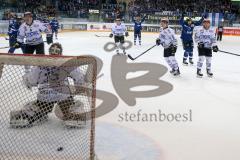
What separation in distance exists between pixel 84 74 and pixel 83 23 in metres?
19.5

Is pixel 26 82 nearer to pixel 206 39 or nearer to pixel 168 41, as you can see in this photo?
pixel 168 41

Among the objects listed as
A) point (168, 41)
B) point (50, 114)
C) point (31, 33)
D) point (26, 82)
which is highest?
point (31, 33)

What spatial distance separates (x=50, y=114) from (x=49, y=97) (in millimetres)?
547

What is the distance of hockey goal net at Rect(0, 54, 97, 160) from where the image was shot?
3.48 metres

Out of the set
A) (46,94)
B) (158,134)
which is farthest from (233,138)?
(46,94)

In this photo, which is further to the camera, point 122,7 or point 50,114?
point 122,7

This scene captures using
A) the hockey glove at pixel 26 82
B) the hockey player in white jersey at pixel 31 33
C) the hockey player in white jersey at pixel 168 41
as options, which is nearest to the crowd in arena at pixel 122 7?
the hockey player in white jersey at pixel 168 41

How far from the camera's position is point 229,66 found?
9531mm

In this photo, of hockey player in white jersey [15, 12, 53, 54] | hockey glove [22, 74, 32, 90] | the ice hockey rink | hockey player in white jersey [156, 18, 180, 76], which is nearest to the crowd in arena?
hockey player in white jersey [156, 18, 180, 76]

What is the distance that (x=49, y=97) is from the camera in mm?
3941

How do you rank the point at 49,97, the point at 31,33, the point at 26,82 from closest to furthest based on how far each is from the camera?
the point at 49,97 < the point at 26,82 < the point at 31,33

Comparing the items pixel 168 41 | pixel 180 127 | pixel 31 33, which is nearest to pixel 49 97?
pixel 180 127

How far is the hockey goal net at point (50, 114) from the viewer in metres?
3.48

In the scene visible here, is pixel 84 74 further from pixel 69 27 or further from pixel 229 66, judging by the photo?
pixel 69 27
